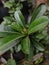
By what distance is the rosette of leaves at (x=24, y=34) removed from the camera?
3.73ft

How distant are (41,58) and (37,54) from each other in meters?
0.04

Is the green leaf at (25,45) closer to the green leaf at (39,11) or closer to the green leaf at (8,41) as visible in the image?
the green leaf at (8,41)

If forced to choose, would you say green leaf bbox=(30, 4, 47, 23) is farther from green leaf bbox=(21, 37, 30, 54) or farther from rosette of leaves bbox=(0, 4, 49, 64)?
green leaf bbox=(21, 37, 30, 54)

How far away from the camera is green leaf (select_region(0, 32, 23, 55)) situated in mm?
1139

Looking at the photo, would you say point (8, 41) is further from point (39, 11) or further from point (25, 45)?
point (39, 11)

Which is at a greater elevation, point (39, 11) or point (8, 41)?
point (39, 11)

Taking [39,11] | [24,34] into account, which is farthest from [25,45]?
[39,11]

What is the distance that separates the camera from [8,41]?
1.16 meters

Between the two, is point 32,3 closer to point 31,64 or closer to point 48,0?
point 48,0

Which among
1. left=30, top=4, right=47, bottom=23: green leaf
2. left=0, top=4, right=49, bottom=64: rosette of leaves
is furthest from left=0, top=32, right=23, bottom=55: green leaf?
left=30, top=4, right=47, bottom=23: green leaf

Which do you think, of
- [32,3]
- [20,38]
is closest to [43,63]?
[20,38]

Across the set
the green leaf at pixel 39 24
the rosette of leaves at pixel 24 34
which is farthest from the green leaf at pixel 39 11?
the green leaf at pixel 39 24

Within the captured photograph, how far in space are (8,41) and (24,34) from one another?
0.37ft

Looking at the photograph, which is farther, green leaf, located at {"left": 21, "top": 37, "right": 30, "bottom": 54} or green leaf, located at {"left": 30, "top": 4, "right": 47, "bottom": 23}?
green leaf, located at {"left": 30, "top": 4, "right": 47, "bottom": 23}
